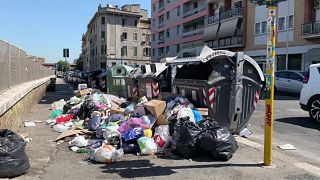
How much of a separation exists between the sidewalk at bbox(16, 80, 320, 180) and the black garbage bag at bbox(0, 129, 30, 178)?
0.49 ft

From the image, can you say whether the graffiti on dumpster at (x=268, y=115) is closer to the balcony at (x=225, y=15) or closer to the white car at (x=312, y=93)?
the white car at (x=312, y=93)

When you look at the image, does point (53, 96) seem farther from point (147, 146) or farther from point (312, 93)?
point (147, 146)

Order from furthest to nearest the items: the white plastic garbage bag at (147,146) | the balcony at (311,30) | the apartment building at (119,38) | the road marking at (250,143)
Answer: the apartment building at (119,38) → the balcony at (311,30) → the road marking at (250,143) → the white plastic garbage bag at (147,146)

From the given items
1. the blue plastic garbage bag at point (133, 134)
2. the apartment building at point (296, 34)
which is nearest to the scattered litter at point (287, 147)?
the blue plastic garbage bag at point (133, 134)

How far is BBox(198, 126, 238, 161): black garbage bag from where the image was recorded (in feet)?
22.8

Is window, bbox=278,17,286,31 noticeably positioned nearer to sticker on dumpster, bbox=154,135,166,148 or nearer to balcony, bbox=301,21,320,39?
balcony, bbox=301,21,320,39

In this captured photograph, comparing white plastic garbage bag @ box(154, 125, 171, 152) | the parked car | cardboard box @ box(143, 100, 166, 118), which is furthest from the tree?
white plastic garbage bag @ box(154, 125, 171, 152)

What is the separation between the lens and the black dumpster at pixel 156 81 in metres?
11.9

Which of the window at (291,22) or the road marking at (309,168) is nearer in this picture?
the road marking at (309,168)

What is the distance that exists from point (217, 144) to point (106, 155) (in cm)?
183

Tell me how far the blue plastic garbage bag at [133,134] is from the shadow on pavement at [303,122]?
522 cm

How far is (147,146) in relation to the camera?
7453 mm

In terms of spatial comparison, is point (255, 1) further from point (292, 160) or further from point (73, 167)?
point (73, 167)

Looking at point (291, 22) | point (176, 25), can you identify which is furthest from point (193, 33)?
point (291, 22)
